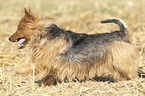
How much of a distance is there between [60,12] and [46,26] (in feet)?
20.9

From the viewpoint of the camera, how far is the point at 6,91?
3.32 m

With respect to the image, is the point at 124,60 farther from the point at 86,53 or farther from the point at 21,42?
the point at 21,42

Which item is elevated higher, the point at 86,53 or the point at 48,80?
the point at 86,53

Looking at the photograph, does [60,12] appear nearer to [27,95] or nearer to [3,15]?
[3,15]

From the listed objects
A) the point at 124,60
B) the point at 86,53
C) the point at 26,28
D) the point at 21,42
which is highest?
the point at 26,28

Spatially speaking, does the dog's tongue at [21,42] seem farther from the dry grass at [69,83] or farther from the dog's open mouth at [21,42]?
the dry grass at [69,83]

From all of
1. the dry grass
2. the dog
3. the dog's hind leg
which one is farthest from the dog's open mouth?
the dog's hind leg

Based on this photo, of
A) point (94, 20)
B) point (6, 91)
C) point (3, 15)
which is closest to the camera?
point (6, 91)

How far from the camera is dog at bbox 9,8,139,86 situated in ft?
11.2

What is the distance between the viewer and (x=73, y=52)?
11.2 ft

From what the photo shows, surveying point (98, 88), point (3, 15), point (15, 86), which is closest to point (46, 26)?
point (15, 86)

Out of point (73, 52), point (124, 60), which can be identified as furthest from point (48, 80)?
point (124, 60)

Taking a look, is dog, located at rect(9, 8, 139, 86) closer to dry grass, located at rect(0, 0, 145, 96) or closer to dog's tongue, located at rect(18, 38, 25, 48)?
dog's tongue, located at rect(18, 38, 25, 48)

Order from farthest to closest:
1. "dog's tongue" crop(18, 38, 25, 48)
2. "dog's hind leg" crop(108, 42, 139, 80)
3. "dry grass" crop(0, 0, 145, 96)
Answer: "dog's tongue" crop(18, 38, 25, 48) < "dog's hind leg" crop(108, 42, 139, 80) < "dry grass" crop(0, 0, 145, 96)
